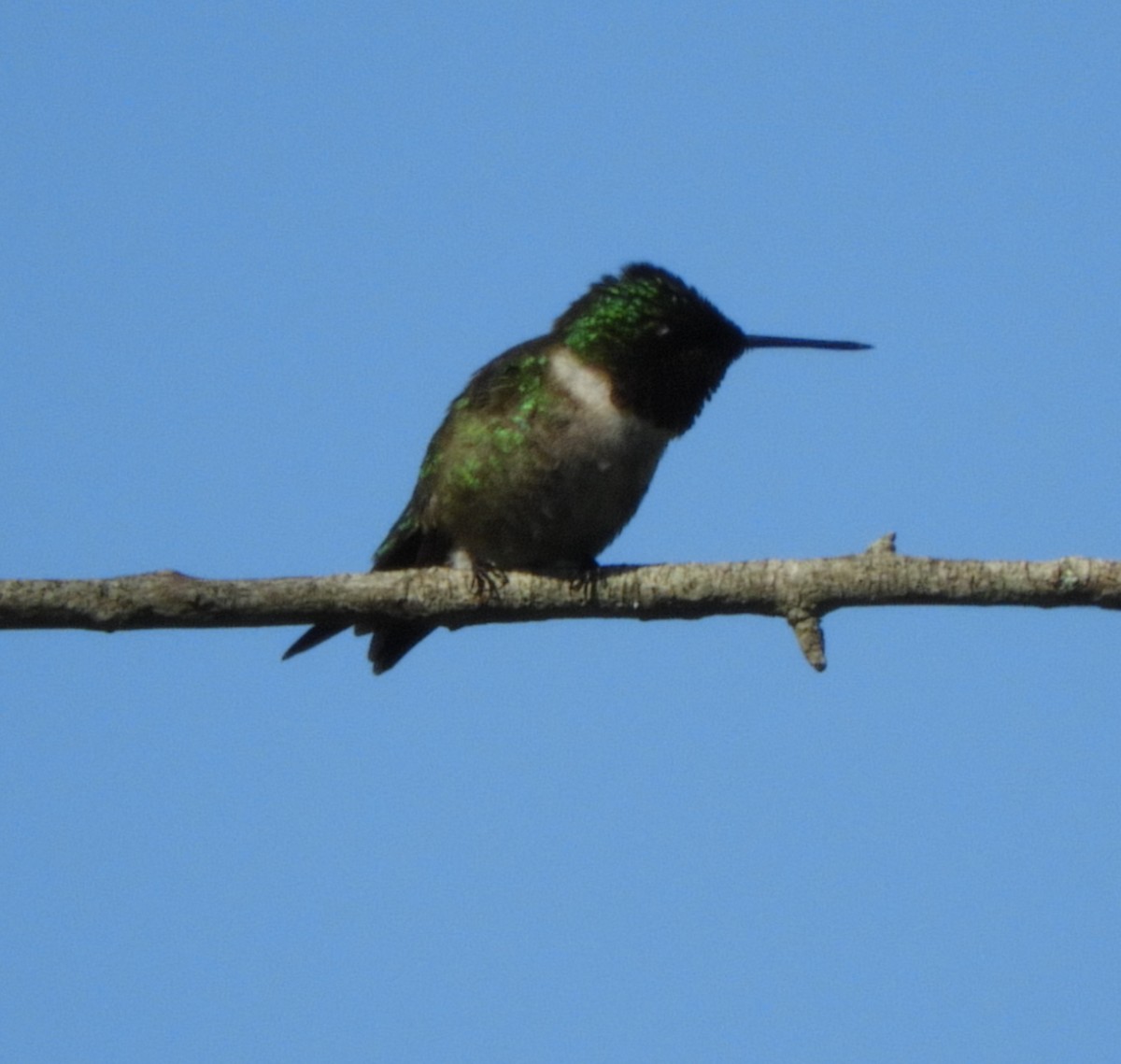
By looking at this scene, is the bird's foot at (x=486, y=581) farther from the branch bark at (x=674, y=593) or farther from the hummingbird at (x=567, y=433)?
the hummingbird at (x=567, y=433)

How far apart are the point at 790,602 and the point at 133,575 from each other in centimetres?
200

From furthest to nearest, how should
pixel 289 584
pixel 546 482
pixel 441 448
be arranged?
pixel 441 448 → pixel 546 482 → pixel 289 584

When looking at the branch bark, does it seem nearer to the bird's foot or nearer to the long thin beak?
the bird's foot

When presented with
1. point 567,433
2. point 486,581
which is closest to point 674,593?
point 486,581

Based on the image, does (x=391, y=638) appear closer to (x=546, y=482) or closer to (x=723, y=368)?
(x=546, y=482)

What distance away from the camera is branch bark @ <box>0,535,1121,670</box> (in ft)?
16.5

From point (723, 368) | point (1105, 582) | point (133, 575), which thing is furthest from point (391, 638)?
point (1105, 582)

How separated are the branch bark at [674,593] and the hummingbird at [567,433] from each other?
54.4 inches

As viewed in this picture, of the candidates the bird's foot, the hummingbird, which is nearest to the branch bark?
the bird's foot

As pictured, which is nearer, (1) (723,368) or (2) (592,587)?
(2) (592,587)

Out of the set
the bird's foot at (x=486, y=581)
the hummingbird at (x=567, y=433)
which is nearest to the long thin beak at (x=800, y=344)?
the hummingbird at (x=567, y=433)

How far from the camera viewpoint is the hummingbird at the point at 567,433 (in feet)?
23.9

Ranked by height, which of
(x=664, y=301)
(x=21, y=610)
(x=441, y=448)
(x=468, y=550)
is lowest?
(x=21, y=610)

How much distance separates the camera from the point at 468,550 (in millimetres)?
7383
